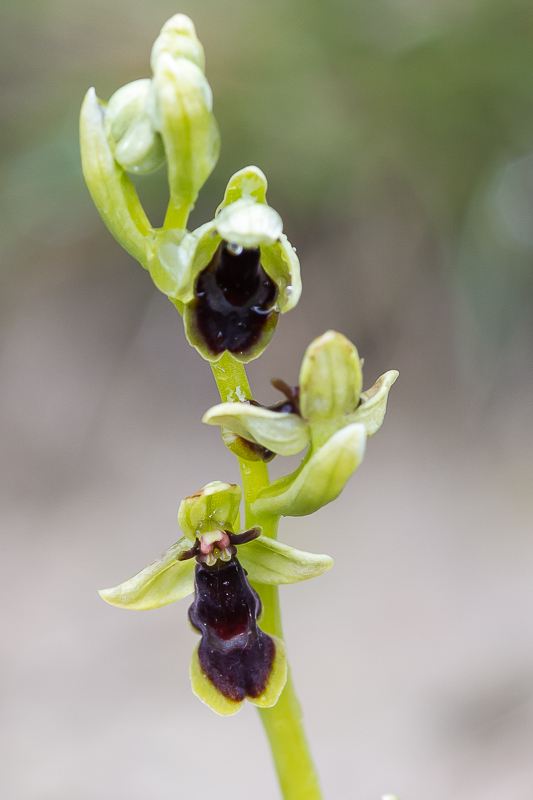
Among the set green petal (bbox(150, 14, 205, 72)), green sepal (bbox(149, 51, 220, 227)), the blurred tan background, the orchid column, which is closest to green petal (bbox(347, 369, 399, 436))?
the orchid column

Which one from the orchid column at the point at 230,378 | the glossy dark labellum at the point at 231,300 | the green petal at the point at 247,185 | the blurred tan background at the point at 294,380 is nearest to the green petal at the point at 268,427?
the orchid column at the point at 230,378

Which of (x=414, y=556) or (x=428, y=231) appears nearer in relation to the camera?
(x=414, y=556)

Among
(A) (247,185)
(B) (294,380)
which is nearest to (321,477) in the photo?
(A) (247,185)

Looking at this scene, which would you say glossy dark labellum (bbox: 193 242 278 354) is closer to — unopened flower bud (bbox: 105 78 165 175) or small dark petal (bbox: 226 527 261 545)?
unopened flower bud (bbox: 105 78 165 175)

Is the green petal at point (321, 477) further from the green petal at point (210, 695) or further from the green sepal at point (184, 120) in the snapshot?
the green sepal at point (184, 120)

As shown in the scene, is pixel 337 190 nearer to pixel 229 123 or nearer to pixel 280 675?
pixel 229 123

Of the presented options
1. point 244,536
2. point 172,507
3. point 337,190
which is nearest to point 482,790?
point 244,536
